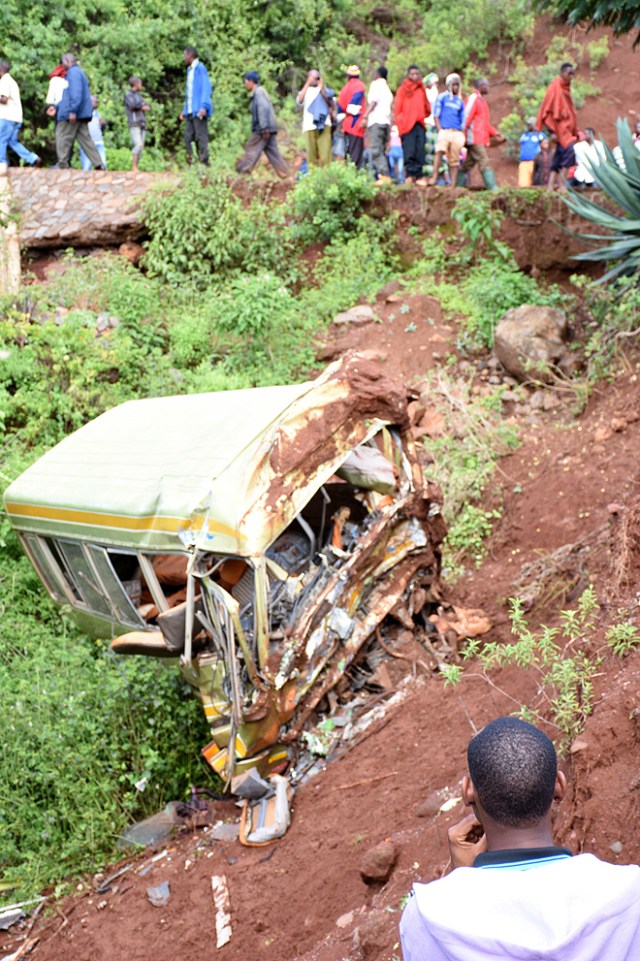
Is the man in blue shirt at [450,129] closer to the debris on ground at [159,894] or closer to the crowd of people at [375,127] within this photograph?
the crowd of people at [375,127]

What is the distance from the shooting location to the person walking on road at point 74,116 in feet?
49.0

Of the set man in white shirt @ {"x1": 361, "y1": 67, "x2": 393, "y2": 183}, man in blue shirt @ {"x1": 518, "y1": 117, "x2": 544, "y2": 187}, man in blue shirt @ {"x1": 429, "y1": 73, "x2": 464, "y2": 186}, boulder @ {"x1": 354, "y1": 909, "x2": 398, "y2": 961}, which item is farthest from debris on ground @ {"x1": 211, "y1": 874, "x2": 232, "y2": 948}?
man in blue shirt @ {"x1": 518, "y1": 117, "x2": 544, "y2": 187}

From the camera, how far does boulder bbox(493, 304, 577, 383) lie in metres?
11.1

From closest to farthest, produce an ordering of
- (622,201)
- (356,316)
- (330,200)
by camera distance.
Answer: (622,201)
(356,316)
(330,200)

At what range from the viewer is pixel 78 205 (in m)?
15.1

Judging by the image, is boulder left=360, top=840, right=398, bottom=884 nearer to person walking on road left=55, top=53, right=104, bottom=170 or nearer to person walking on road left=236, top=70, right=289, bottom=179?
person walking on road left=236, top=70, right=289, bottom=179

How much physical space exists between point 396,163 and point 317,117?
1813 mm

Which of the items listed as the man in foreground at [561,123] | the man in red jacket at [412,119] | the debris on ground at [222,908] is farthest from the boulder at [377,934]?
the man in red jacket at [412,119]

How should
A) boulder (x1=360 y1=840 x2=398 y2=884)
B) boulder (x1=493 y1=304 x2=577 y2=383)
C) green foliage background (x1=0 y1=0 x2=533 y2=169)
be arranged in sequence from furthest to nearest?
green foliage background (x1=0 y1=0 x2=533 y2=169)
boulder (x1=493 y1=304 x2=577 y2=383)
boulder (x1=360 y1=840 x2=398 y2=884)

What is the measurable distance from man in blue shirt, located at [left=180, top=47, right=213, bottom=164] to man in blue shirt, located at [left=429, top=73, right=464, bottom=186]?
4.05m

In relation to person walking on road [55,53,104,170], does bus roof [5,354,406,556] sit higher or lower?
lower

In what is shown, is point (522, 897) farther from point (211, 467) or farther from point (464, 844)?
point (211, 467)

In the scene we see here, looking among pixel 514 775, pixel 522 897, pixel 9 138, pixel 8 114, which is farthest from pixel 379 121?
pixel 522 897

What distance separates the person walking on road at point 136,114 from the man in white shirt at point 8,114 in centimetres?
198
